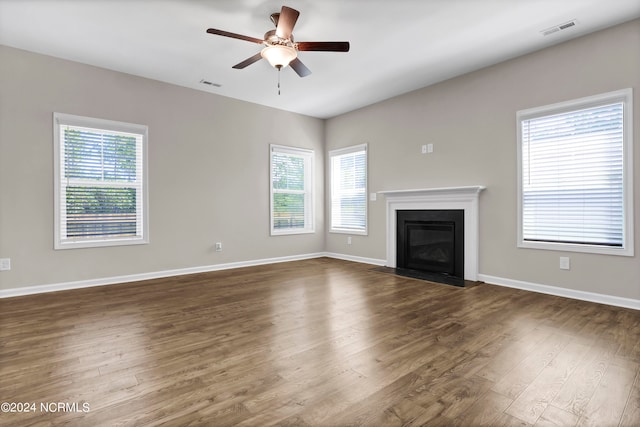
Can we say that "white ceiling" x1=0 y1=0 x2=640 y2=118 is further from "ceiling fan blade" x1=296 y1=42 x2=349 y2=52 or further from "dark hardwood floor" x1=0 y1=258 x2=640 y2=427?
"dark hardwood floor" x1=0 y1=258 x2=640 y2=427

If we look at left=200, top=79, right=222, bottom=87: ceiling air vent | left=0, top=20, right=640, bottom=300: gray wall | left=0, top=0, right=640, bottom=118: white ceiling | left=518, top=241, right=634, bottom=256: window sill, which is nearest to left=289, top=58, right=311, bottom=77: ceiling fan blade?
left=0, top=0, right=640, bottom=118: white ceiling

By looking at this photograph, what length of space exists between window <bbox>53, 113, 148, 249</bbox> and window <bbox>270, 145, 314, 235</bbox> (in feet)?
7.22

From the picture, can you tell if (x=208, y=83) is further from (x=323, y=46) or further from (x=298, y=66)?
(x=323, y=46)

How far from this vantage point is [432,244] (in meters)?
4.93

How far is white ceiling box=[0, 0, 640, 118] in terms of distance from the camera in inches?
117

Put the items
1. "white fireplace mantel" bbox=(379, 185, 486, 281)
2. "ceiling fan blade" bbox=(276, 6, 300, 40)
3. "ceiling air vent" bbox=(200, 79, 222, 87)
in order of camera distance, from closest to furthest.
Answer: "ceiling fan blade" bbox=(276, 6, 300, 40) < "white fireplace mantel" bbox=(379, 185, 486, 281) < "ceiling air vent" bbox=(200, 79, 222, 87)

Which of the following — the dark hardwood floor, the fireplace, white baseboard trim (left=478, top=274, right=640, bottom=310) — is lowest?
the dark hardwood floor

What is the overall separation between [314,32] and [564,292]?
3.90 metres

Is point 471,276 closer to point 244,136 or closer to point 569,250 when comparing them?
point 569,250

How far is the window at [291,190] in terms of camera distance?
608cm

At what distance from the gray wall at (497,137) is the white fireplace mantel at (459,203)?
108 mm

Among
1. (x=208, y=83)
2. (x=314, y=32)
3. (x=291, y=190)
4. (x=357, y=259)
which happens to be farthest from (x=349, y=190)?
(x=314, y=32)

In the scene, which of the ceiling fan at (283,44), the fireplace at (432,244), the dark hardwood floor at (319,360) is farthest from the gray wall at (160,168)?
the ceiling fan at (283,44)

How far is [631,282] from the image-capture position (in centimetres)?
320
